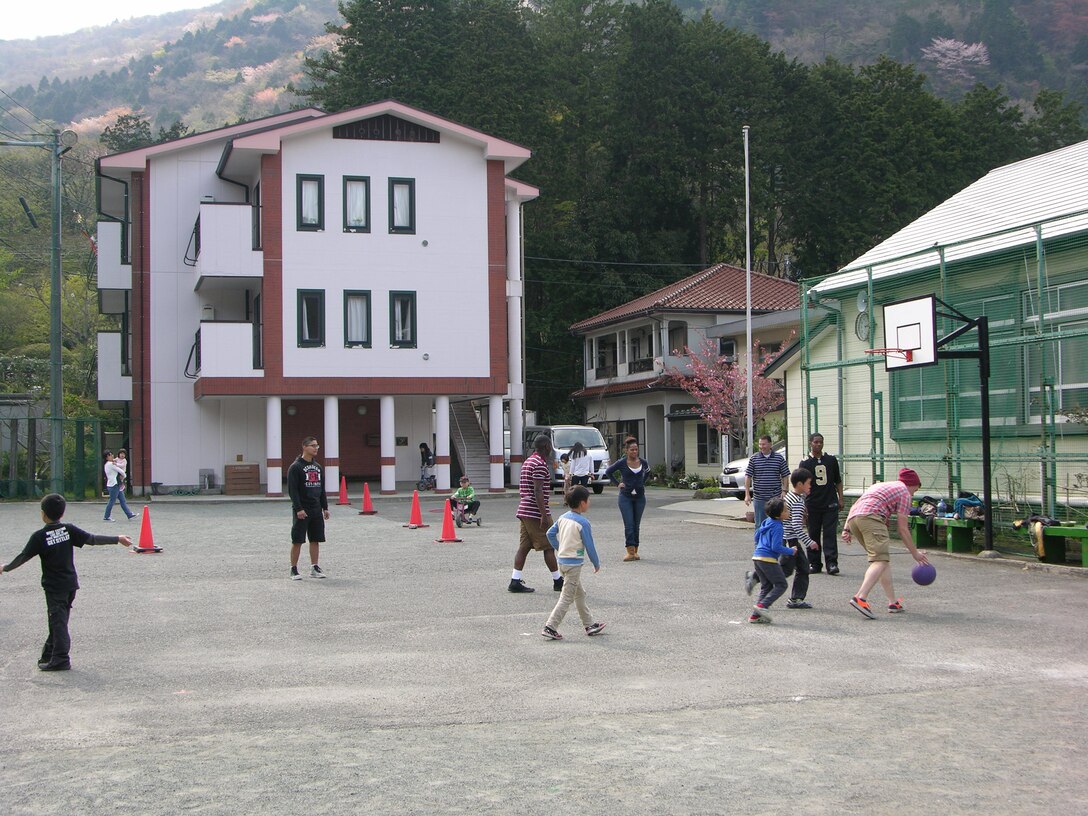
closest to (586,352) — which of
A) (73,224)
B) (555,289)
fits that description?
(555,289)

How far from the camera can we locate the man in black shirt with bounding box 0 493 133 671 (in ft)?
30.2

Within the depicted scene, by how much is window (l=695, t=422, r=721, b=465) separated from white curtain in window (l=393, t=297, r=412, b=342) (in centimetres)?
1399

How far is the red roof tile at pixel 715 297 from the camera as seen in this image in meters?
45.3

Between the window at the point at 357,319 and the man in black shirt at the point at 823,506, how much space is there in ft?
68.8

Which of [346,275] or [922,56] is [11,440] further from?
[922,56]

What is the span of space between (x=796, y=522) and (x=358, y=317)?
2336cm

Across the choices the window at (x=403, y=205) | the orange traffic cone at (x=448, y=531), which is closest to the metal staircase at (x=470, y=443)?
the window at (x=403, y=205)

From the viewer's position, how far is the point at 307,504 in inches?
580

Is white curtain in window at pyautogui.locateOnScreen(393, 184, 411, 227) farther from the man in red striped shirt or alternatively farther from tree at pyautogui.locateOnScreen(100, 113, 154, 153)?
tree at pyautogui.locateOnScreen(100, 113, 154, 153)

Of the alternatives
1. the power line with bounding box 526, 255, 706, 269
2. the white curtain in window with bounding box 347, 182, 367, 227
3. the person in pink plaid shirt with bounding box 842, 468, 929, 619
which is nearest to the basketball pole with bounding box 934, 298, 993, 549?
the person in pink plaid shirt with bounding box 842, 468, 929, 619

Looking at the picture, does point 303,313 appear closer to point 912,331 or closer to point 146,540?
point 146,540

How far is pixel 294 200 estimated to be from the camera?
33188mm

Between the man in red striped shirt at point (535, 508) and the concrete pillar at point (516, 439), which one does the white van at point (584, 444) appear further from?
the man in red striped shirt at point (535, 508)

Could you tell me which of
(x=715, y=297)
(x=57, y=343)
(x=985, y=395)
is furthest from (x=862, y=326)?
(x=715, y=297)
